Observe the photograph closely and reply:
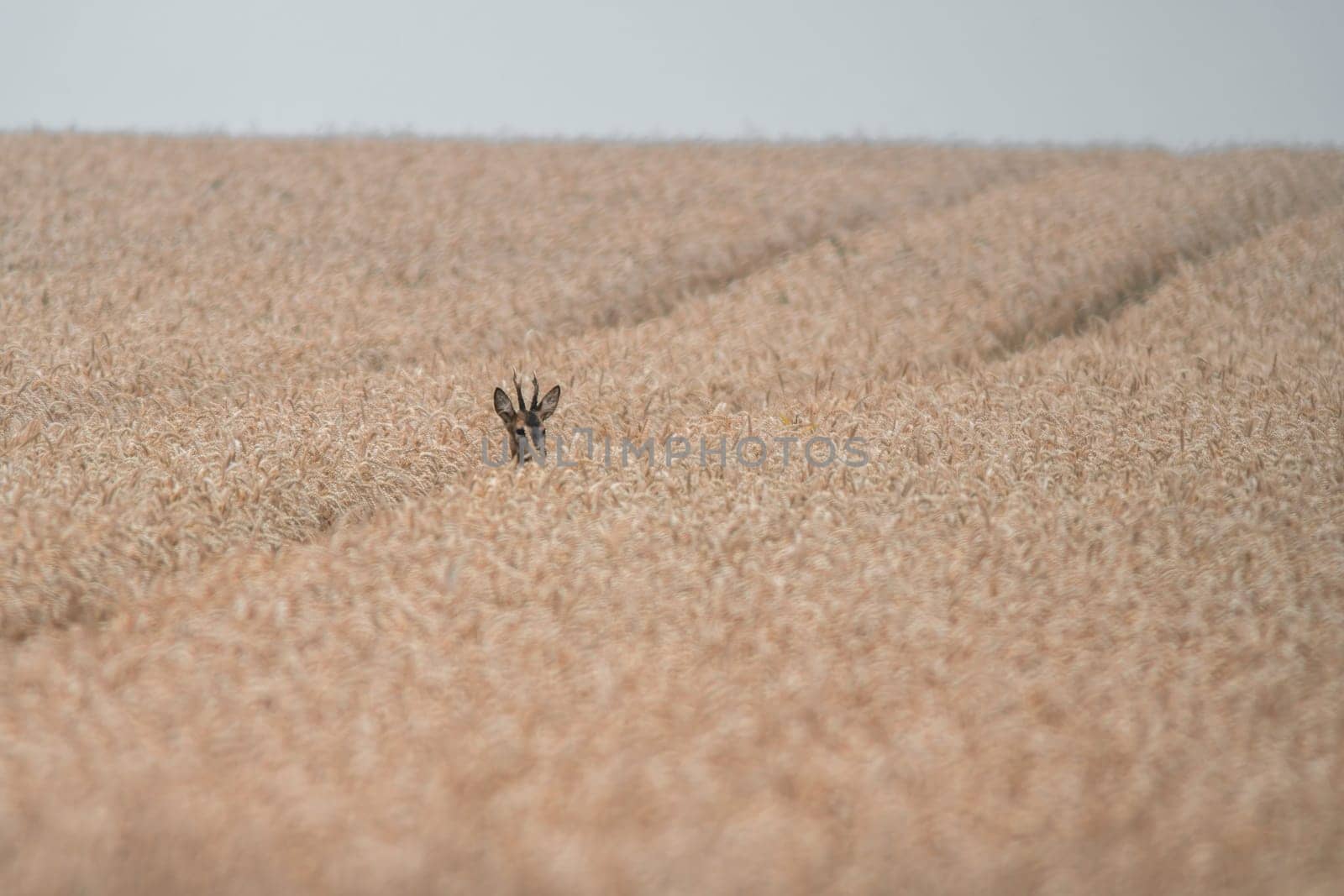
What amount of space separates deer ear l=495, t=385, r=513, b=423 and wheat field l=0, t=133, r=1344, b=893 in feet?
1.44

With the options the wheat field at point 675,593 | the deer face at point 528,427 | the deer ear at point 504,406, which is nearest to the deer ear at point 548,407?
the deer face at point 528,427

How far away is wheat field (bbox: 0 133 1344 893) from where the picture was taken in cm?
406

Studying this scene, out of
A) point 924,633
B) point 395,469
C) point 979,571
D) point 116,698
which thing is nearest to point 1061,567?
point 979,571

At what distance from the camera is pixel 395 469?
788cm

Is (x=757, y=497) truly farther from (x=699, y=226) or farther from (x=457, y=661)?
(x=699, y=226)

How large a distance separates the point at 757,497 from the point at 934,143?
1948 cm

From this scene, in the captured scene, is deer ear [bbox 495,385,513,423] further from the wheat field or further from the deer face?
the wheat field

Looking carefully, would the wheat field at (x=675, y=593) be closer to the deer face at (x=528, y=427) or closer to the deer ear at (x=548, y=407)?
the deer face at (x=528, y=427)

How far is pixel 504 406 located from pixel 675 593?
8.49 ft

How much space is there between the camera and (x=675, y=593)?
6.02 m

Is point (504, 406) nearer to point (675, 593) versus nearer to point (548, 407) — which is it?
point (548, 407)

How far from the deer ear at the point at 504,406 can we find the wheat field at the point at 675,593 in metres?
0.44

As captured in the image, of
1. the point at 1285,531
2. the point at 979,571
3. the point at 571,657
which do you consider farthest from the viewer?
the point at 1285,531

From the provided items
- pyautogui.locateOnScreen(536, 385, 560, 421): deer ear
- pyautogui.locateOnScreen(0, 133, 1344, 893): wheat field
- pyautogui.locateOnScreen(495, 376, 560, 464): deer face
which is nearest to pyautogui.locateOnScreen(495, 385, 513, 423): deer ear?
pyautogui.locateOnScreen(495, 376, 560, 464): deer face
